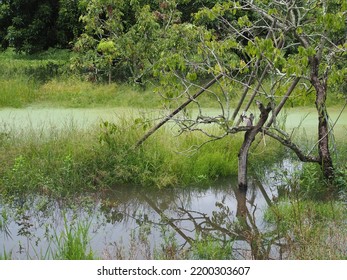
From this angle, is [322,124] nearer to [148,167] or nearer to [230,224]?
[230,224]

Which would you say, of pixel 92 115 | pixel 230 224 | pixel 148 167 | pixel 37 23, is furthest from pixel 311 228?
pixel 37 23

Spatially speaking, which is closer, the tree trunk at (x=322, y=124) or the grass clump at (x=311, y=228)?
the grass clump at (x=311, y=228)

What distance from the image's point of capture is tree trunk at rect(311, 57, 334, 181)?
475 centimetres

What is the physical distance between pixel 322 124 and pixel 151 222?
1599mm

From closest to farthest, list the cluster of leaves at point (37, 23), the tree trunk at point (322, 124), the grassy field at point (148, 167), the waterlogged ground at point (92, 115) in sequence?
the grassy field at point (148, 167)
the tree trunk at point (322, 124)
the waterlogged ground at point (92, 115)
the cluster of leaves at point (37, 23)

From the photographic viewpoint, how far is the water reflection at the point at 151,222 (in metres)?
3.77

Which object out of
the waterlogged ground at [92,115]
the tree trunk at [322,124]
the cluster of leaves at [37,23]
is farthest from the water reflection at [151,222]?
the cluster of leaves at [37,23]

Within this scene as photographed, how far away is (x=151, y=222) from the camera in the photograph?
4.43 meters

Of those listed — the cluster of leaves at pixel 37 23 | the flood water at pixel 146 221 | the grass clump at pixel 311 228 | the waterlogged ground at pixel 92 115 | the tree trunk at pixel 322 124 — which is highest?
the cluster of leaves at pixel 37 23

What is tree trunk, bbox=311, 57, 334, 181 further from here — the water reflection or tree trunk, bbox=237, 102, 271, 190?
the water reflection

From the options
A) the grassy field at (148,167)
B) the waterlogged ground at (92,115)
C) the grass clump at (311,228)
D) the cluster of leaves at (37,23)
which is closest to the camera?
the grass clump at (311,228)

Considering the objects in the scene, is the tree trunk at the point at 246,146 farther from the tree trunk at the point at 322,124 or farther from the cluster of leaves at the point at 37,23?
the cluster of leaves at the point at 37,23

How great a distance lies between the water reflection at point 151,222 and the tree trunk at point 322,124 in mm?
502

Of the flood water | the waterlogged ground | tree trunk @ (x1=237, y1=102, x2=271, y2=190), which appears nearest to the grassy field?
the flood water
